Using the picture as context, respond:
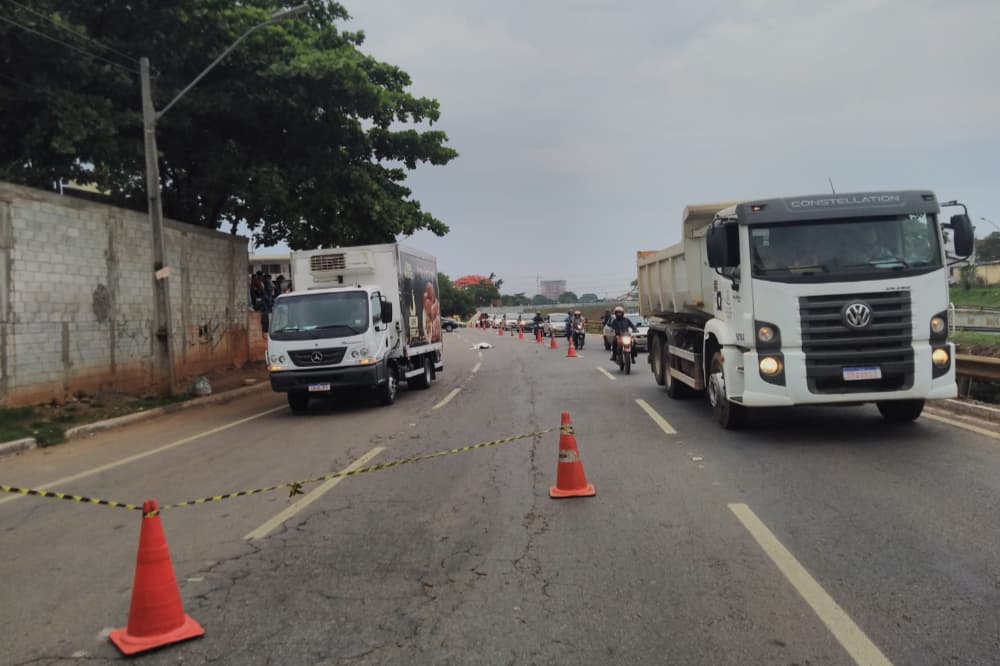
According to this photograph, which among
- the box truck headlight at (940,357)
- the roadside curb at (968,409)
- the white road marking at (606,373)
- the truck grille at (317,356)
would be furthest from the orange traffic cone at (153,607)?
the white road marking at (606,373)

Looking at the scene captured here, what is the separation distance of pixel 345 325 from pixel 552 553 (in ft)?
32.6

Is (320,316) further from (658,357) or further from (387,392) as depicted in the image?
(658,357)

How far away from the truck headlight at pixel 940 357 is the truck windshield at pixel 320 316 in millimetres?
9454

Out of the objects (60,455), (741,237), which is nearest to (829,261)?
(741,237)

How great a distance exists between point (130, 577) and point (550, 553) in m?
2.90

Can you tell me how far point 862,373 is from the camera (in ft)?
28.6

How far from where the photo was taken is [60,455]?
10930mm

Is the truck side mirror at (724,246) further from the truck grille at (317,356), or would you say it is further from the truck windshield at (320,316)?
the truck grille at (317,356)

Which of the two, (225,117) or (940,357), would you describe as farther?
(225,117)

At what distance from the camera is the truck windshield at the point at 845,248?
8875 mm

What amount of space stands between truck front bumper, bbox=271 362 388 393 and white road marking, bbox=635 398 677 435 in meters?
4.87

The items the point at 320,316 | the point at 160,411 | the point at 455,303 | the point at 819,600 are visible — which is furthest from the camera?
the point at 455,303

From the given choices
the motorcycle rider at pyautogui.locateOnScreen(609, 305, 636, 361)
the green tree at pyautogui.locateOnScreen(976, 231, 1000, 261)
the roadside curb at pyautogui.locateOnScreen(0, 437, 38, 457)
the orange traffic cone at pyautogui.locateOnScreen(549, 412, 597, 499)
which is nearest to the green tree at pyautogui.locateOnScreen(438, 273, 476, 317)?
the green tree at pyautogui.locateOnScreen(976, 231, 1000, 261)

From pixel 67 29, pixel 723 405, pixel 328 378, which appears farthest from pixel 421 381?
pixel 67 29
